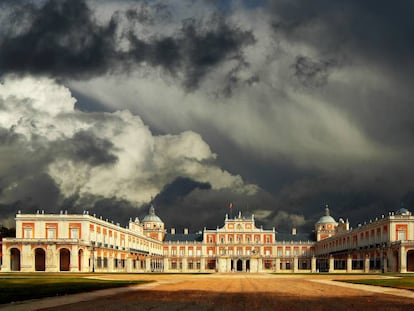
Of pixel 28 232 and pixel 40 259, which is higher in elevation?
pixel 28 232

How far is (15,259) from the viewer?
91375 millimetres

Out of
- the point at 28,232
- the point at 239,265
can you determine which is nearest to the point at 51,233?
the point at 28,232

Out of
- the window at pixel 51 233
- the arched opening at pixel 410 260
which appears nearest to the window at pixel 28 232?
the window at pixel 51 233

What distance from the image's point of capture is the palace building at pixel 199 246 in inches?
3499

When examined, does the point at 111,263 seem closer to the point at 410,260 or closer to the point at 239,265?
the point at 410,260

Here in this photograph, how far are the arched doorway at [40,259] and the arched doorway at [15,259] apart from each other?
2.75 meters

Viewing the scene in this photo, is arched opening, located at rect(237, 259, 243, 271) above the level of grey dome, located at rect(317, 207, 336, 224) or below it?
below

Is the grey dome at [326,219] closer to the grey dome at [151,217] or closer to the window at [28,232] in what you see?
the grey dome at [151,217]

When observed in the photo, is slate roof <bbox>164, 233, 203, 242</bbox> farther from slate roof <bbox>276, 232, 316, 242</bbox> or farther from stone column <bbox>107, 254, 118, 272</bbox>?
stone column <bbox>107, 254, 118, 272</bbox>

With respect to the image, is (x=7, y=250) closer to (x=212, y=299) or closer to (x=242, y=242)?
(x=212, y=299)

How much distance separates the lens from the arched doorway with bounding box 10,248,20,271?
90188 millimetres

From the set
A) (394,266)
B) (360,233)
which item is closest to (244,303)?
(394,266)

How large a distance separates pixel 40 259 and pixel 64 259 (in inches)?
146

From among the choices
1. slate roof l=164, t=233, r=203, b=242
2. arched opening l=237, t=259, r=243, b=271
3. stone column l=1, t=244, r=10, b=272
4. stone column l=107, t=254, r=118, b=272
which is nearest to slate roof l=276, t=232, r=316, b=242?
arched opening l=237, t=259, r=243, b=271
